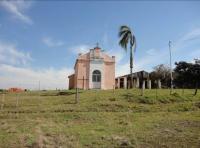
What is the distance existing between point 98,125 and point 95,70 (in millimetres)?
26797

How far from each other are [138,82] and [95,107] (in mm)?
26029

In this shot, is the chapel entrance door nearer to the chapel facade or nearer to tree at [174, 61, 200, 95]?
the chapel facade

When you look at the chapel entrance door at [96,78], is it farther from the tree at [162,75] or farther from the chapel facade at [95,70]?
the tree at [162,75]

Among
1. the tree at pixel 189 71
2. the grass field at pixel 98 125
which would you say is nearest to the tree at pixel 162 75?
the tree at pixel 189 71

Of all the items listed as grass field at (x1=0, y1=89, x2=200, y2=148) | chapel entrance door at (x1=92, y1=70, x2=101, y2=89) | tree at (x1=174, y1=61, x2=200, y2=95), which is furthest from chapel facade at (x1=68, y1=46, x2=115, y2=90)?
grass field at (x1=0, y1=89, x2=200, y2=148)

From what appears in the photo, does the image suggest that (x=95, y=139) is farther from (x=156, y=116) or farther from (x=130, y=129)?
(x=156, y=116)

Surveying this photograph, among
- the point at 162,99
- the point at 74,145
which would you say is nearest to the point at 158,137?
the point at 74,145

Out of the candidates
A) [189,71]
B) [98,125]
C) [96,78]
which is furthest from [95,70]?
[98,125]

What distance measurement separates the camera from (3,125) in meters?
15.0

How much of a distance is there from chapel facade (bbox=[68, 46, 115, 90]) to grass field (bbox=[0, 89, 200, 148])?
17277mm

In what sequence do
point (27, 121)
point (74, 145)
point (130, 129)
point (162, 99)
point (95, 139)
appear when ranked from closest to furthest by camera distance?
point (74, 145)
point (95, 139)
point (130, 129)
point (27, 121)
point (162, 99)

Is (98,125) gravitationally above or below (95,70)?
below

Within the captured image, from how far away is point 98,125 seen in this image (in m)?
15.2

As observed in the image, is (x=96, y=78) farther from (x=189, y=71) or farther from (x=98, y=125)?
(x=98, y=125)
